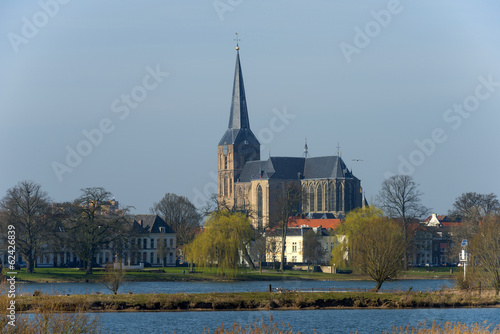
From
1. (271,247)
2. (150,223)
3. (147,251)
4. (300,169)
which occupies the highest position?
(300,169)

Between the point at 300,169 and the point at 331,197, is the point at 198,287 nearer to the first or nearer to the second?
the point at 331,197

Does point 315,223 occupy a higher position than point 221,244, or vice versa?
point 315,223

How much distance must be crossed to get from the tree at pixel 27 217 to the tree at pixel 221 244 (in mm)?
14759

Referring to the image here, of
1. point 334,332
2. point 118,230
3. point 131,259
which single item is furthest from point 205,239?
point 334,332

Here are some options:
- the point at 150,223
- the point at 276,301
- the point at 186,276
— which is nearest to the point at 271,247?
the point at 150,223

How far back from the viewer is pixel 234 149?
17350 centimetres

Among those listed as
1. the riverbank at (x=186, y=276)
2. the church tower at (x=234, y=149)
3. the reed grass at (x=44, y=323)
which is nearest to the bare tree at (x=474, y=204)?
the riverbank at (x=186, y=276)

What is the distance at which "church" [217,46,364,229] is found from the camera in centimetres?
15650

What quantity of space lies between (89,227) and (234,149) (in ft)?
300

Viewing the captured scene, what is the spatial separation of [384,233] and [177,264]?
62.0 meters

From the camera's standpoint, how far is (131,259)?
107m

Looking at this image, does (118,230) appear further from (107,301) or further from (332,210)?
(332,210)

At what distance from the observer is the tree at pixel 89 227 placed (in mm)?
82688

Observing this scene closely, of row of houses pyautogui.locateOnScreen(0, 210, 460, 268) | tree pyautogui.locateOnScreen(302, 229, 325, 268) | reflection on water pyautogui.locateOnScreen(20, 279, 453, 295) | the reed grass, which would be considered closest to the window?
row of houses pyautogui.locateOnScreen(0, 210, 460, 268)
